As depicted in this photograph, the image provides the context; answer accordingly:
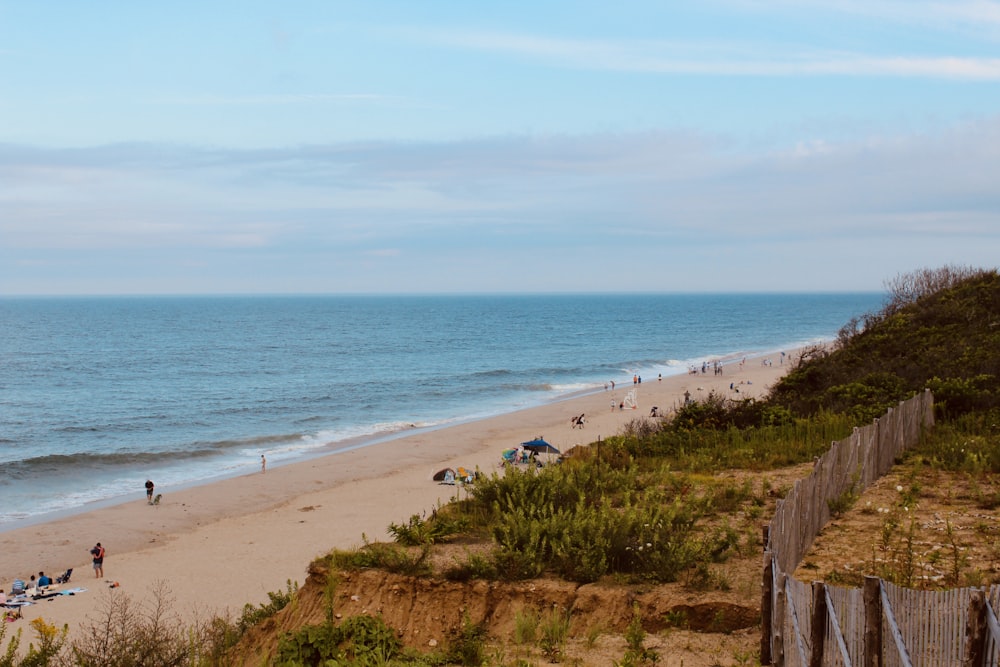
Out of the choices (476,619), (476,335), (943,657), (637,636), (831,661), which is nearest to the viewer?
(943,657)

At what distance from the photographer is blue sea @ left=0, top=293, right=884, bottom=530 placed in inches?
1512

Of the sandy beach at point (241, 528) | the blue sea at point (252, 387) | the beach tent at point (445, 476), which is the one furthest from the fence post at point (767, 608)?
the blue sea at point (252, 387)

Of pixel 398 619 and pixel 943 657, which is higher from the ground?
pixel 943 657

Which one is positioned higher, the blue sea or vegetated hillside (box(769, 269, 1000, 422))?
vegetated hillside (box(769, 269, 1000, 422))

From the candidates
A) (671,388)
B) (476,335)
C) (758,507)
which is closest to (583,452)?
(758,507)

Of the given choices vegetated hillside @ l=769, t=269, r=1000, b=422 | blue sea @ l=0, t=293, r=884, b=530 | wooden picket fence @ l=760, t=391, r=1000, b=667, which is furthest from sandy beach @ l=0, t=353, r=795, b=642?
wooden picket fence @ l=760, t=391, r=1000, b=667

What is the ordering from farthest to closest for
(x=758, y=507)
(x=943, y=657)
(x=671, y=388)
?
(x=671, y=388) → (x=758, y=507) → (x=943, y=657)

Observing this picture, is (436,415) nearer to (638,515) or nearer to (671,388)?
(671,388)

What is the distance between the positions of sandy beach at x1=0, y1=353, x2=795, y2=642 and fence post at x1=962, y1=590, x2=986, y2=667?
1380cm

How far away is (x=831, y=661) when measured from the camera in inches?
218

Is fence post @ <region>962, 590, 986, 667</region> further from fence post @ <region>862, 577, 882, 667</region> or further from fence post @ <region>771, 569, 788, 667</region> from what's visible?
fence post @ <region>771, 569, 788, 667</region>

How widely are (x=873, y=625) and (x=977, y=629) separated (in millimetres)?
705

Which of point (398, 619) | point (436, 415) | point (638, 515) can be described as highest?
point (638, 515)

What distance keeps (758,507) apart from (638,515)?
9.82ft
